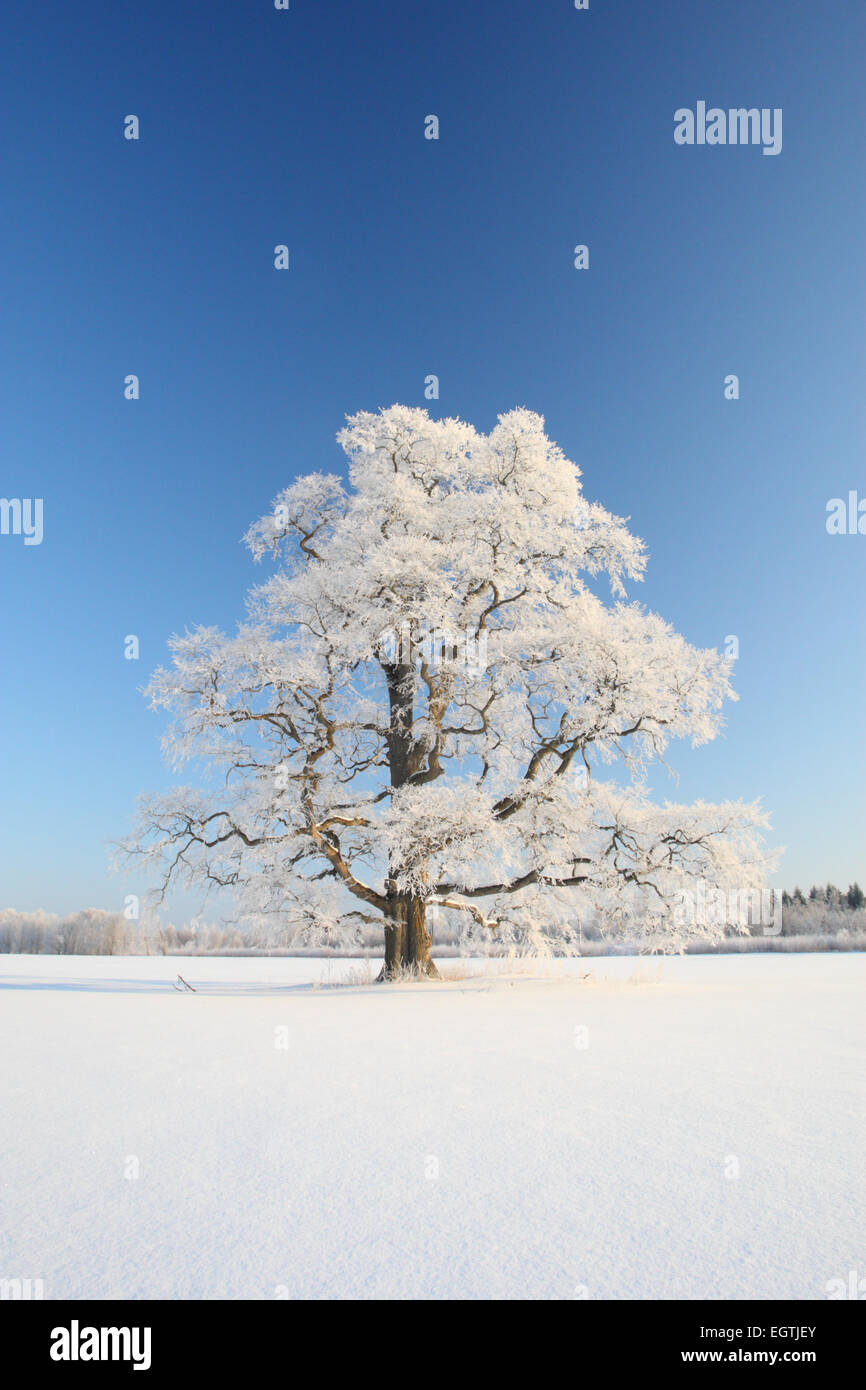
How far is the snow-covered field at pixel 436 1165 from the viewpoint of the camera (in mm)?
2484

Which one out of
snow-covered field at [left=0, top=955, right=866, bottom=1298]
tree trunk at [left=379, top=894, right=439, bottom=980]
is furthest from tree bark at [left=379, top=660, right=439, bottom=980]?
snow-covered field at [left=0, top=955, right=866, bottom=1298]

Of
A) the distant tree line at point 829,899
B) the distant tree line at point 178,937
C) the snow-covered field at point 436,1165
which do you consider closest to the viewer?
the snow-covered field at point 436,1165

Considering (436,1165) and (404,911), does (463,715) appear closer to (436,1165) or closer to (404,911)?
(404,911)

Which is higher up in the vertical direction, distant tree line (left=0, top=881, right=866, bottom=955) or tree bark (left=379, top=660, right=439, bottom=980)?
tree bark (left=379, top=660, right=439, bottom=980)

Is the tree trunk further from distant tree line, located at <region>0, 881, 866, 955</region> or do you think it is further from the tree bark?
distant tree line, located at <region>0, 881, 866, 955</region>

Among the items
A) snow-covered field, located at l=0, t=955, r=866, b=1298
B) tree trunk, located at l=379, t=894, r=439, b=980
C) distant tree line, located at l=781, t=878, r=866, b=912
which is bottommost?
distant tree line, located at l=781, t=878, r=866, b=912

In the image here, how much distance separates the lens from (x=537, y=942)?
49.8 ft

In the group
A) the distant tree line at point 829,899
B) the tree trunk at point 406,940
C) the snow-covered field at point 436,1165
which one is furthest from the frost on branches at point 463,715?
the distant tree line at point 829,899

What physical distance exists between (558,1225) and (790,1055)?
4251mm

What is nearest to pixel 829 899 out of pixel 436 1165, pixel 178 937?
pixel 178 937

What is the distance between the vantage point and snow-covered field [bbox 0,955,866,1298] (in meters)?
2.48

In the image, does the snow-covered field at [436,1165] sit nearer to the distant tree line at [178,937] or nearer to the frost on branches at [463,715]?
the frost on branches at [463,715]

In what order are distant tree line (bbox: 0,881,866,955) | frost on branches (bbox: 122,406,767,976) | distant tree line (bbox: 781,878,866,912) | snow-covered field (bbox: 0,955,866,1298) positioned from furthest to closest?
distant tree line (bbox: 781,878,866,912) → distant tree line (bbox: 0,881,866,955) → frost on branches (bbox: 122,406,767,976) → snow-covered field (bbox: 0,955,866,1298)
